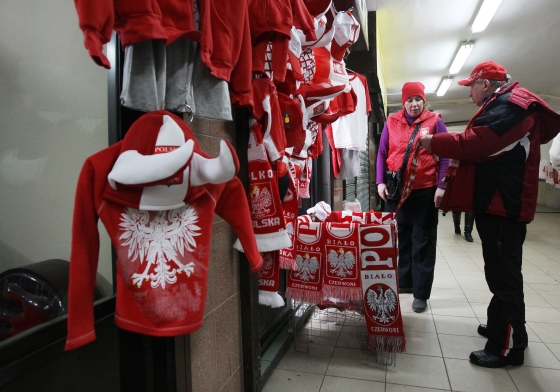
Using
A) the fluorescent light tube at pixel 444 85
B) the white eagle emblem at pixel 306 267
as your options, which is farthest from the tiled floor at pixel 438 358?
the fluorescent light tube at pixel 444 85

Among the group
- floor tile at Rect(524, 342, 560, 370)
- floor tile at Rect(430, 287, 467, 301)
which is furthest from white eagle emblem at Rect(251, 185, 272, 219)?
floor tile at Rect(430, 287, 467, 301)

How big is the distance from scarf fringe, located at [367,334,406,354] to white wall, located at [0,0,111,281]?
4.96 feet

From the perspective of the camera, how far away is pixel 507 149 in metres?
1.97

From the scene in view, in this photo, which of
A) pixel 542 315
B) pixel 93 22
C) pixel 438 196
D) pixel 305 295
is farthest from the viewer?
pixel 542 315

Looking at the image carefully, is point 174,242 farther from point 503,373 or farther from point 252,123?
point 503,373

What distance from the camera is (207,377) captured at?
1.40 meters

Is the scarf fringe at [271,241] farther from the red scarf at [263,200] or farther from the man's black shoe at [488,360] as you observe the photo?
the man's black shoe at [488,360]

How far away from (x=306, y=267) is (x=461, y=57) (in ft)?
19.3

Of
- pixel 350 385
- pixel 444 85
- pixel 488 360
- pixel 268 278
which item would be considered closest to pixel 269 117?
pixel 268 278

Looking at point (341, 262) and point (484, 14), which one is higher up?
point (484, 14)

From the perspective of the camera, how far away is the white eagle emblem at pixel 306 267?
214 cm

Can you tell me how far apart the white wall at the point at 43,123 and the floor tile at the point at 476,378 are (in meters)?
1.80

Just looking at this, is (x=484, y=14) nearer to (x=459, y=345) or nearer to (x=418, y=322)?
(x=418, y=322)

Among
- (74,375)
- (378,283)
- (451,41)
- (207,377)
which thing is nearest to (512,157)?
(378,283)
